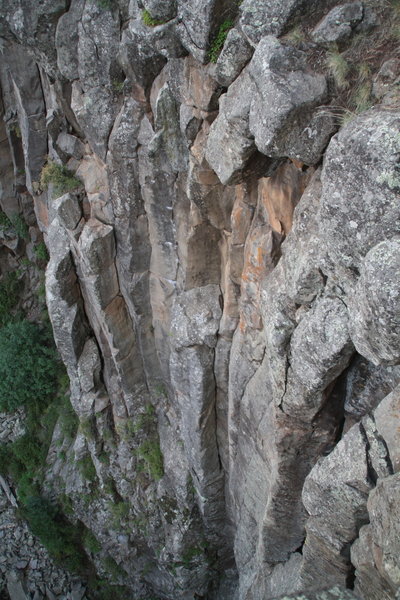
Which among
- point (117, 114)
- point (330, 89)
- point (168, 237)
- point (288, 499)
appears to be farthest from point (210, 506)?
point (330, 89)

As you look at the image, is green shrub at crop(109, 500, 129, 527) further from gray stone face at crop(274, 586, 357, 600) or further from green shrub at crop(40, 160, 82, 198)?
gray stone face at crop(274, 586, 357, 600)

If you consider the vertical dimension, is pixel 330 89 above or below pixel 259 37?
below

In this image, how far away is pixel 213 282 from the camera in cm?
1338

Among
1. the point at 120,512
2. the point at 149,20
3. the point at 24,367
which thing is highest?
the point at 149,20

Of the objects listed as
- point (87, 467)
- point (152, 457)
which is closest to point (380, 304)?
point (152, 457)

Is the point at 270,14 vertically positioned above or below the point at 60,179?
below

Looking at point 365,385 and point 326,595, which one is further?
point 365,385

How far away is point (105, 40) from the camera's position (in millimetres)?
12078

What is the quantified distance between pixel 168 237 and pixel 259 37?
21.6 ft

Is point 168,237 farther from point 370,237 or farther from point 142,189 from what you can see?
point 370,237

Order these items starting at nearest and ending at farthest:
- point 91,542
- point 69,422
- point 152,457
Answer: point 152,457 < point 91,542 < point 69,422

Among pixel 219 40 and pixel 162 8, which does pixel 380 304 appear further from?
pixel 162 8

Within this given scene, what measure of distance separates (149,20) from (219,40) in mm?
2213

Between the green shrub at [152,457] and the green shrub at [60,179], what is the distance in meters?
9.35
